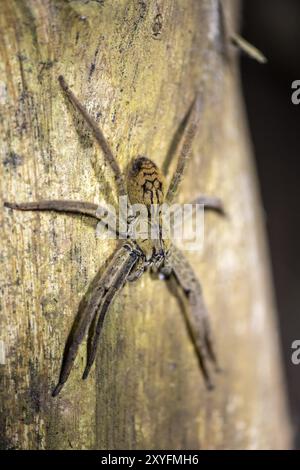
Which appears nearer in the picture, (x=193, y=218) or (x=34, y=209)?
(x=34, y=209)

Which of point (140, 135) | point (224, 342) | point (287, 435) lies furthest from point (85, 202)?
point (287, 435)

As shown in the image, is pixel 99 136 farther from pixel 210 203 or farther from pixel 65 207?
pixel 210 203

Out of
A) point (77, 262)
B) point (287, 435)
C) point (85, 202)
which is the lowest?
point (287, 435)

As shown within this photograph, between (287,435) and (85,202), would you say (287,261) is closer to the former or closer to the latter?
(287,435)

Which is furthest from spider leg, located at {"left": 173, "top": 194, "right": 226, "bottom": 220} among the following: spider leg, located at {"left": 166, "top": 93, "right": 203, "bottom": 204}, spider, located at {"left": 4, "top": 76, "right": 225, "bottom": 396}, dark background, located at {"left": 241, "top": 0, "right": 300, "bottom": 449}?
dark background, located at {"left": 241, "top": 0, "right": 300, "bottom": 449}

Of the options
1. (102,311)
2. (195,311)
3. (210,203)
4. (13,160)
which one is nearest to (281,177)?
(210,203)
